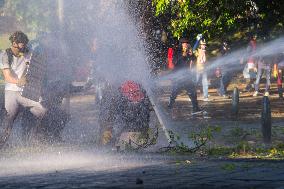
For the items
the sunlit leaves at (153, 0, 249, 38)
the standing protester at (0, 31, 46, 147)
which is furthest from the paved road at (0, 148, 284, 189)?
the sunlit leaves at (153, 0, 249, 38)

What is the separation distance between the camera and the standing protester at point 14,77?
12.1m

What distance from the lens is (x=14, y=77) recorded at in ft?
39.9

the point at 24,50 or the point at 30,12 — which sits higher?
the point at 30,12

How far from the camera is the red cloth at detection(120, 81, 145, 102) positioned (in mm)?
11656

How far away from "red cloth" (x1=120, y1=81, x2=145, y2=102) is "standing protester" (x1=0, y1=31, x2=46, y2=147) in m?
1.73

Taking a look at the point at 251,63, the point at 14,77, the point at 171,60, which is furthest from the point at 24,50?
the point at 251,63

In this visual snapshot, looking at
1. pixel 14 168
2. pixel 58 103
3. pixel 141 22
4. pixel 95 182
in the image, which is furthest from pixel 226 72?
pixel 95 182

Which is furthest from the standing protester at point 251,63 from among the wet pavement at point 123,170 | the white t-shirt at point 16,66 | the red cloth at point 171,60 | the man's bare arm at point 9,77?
the man's bare arm at point 9,77

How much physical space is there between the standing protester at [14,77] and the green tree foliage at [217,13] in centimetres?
555

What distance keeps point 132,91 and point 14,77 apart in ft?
6.70

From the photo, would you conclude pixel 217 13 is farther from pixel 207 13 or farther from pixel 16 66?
pixel 16 66

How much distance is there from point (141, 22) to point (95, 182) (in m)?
16.7

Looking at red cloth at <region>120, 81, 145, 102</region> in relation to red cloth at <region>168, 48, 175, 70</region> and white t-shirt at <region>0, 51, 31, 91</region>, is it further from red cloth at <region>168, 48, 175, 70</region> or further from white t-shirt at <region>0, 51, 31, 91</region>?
red cloth at <region>168, 48, 175, 70</region>

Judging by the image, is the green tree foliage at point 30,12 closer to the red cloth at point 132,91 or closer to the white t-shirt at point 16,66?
the white t-shirt at point 16,66
